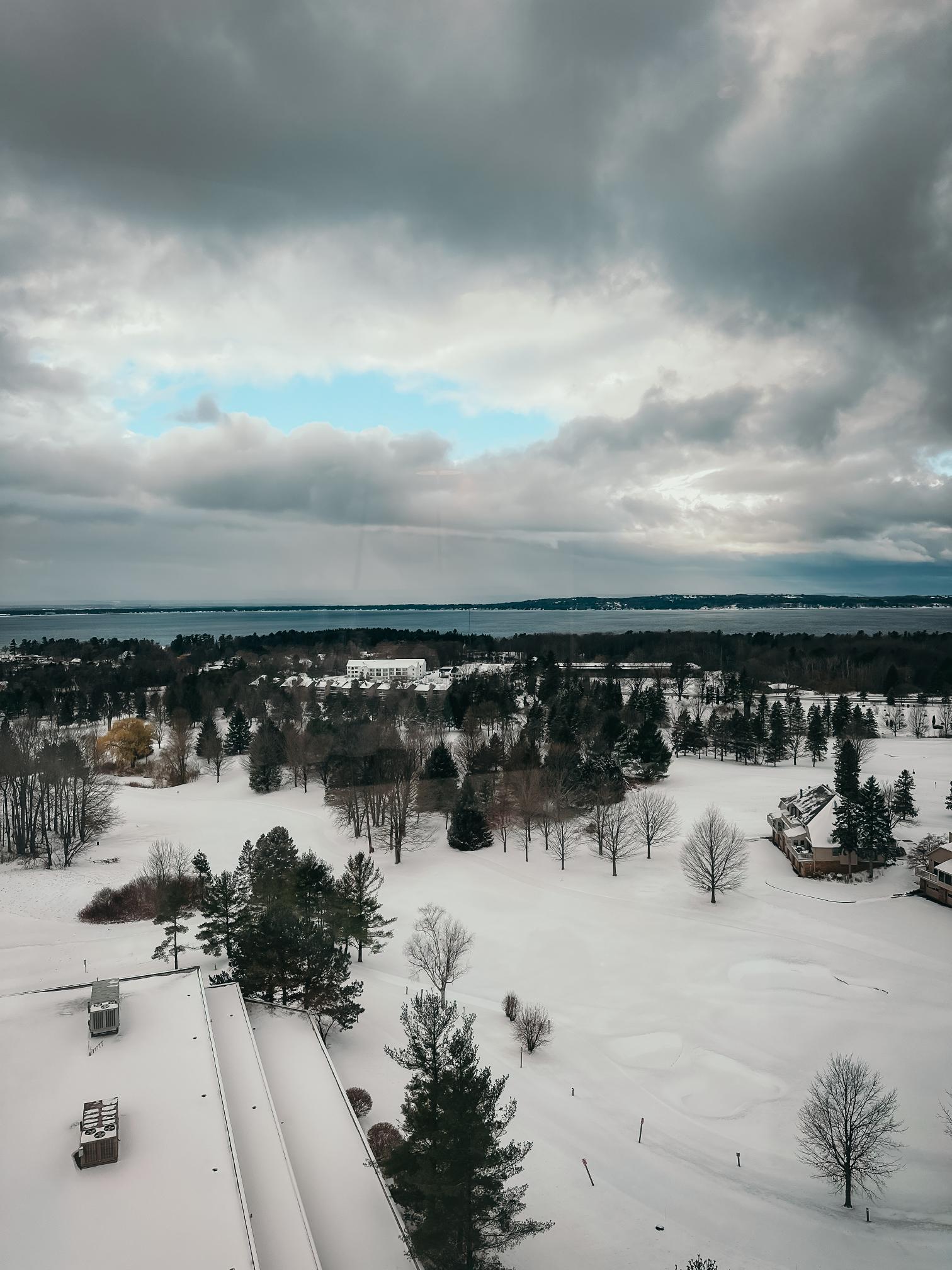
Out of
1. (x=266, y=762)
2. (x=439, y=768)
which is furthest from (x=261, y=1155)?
(x=266, y=762)

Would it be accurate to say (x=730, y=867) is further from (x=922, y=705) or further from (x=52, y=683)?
(x=52, y=683)

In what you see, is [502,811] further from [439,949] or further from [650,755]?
[439,949]

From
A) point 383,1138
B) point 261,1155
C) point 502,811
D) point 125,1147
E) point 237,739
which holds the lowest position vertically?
point 383,1138

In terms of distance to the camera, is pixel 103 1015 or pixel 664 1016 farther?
pixel 664 1016

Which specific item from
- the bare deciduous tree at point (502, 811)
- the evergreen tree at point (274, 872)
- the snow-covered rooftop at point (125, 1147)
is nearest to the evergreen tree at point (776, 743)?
the bare deciduous tree at point (502, 811)

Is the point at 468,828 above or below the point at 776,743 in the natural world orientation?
below

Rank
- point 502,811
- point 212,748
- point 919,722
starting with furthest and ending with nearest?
point 919,722
point 212,748
point 502,811

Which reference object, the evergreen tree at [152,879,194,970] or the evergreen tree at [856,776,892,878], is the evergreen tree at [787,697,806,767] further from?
the evergreen tree at [152,879,194,970]

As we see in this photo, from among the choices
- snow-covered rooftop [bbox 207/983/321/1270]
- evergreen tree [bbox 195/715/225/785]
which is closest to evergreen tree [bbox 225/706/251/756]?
evergreen tree [bbox 195/715/225/785]
